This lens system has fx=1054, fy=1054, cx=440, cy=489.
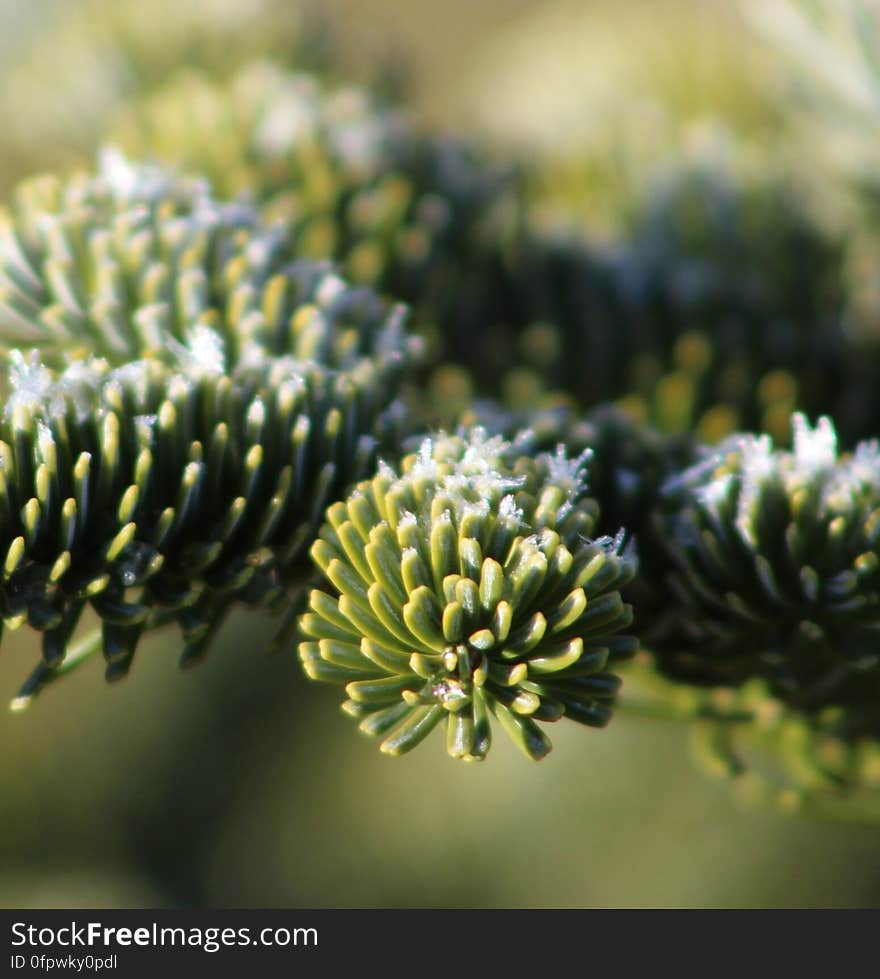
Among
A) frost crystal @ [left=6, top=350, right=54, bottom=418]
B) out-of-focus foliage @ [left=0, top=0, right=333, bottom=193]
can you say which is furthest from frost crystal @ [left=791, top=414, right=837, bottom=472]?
out-of-focus foliage @ [left=0, top=0, right=333, bottom=193]

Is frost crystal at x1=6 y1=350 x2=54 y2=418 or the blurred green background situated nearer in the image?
frost crystal at x1=6 y1=350 x2=54 y2=418

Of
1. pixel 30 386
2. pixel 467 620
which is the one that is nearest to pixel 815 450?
pixel 467 620

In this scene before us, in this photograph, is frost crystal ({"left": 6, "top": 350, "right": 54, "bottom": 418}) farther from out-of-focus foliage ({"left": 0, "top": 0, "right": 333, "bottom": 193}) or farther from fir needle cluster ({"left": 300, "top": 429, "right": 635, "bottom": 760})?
out-of-focus foliage ({"left": 0, "top": 0, "right": 333, "bottom": 193})

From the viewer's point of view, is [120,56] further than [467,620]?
Yes

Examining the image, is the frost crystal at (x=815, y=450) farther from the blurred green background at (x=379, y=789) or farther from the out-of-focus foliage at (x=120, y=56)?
the out-of-focus foliage at (x=120, y=56)

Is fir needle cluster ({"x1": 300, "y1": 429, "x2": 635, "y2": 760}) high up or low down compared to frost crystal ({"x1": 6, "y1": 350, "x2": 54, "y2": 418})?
down

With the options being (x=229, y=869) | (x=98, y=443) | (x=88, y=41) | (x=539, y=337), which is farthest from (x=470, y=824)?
(x=88, y=41)

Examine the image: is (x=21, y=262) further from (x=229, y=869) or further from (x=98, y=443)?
(x=229, y=869)

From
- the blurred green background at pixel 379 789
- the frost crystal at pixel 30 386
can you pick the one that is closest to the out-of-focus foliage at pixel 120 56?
the blurred green background at pixel 379 789

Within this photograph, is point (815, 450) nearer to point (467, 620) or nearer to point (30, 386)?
point (467, 620)
